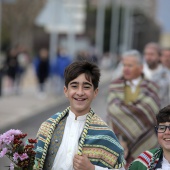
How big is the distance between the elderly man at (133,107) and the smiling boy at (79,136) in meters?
2.62

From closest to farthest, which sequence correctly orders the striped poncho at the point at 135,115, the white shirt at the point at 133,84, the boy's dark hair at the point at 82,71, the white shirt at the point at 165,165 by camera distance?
1. the white shirt at the point at 165,165
2. the boy's dark hair at the point at 82,71
3. the striped poncho at the point at 135,115
4. the white shirt at the point at 133,84

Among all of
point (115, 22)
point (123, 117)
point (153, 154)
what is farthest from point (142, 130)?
point (115, 22)

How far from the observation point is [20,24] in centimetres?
4709

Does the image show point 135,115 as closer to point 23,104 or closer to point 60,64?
point 23,104

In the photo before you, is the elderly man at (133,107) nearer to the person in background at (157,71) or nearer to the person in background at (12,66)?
the person in background at (157,71)

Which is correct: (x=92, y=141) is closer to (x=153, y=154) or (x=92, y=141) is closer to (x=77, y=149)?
(x=77, y=149)

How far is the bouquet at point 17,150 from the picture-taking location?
364 cm

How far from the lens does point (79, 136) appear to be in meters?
3.87

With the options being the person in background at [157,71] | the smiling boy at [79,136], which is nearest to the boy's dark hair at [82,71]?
the smiling boy at [79,136]

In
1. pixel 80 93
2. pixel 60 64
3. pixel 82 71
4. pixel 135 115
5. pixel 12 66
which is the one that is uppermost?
pixel 12 66

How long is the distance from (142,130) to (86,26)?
254 ft

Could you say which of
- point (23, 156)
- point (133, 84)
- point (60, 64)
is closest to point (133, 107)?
point (133, 84)

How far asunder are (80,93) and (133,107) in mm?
2921

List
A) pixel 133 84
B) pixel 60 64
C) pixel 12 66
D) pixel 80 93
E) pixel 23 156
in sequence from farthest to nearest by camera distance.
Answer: pixel 12 66 < pixel 60 64 < pixel 133 84 < pixel 80 93 < pixel 23 156
